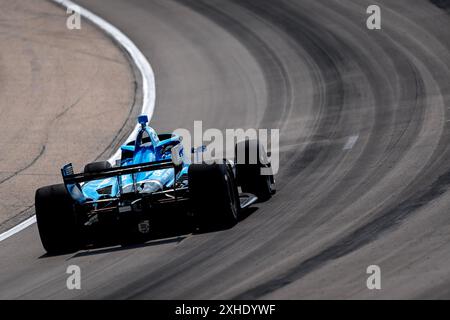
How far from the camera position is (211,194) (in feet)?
43.3

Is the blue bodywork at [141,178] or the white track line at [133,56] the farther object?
the white track line at [133,56]

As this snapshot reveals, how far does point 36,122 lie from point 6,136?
110cm

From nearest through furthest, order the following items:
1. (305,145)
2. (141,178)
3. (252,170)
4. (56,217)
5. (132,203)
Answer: (132,203), (56,217), (141,178), (252,170), (305,145)

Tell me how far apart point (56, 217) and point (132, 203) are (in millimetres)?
999

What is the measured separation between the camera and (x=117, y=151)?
64.6 feet

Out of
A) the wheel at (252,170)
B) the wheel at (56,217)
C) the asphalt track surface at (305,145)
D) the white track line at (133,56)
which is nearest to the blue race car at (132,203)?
the wheel at (56,217)

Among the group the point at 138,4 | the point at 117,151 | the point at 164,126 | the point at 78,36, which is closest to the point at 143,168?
the point at 117,151

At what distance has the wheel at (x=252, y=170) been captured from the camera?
49.2ft

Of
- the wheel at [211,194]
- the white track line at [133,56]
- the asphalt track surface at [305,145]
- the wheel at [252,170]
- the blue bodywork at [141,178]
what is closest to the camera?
the asphalt track surface at [305,145]

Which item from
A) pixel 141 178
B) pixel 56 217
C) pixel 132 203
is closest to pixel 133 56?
pixel 141 178

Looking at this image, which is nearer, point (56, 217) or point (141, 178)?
point (56, 217)

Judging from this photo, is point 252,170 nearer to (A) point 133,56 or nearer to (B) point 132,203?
(B) point 132,203

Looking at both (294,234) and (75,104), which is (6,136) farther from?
(294,234)

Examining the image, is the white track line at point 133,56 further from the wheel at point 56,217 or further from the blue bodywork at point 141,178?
the wheel at point 56,217
